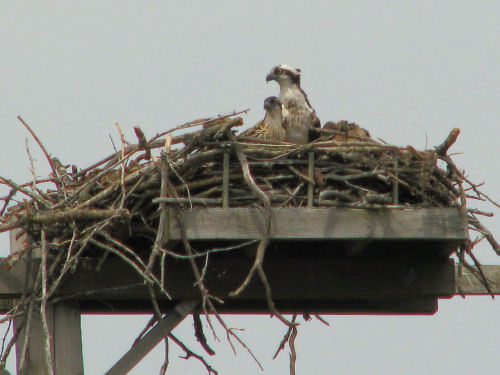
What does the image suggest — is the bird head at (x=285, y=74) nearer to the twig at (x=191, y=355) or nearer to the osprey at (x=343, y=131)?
the osprey at (x=343, y=131)

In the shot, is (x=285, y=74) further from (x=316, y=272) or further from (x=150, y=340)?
(x=150, y=340)

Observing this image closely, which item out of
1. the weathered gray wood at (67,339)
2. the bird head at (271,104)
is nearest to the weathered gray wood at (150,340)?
the weathered gray wood at (67,339)

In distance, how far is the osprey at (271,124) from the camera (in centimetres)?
712

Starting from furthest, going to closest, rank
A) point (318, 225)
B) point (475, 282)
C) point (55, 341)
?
1. point (475, 282)
2. point (55, 341)
3. point (318, 225)

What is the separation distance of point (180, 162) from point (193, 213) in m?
0.61

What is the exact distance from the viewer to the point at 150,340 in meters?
4.97

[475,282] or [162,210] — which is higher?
[162,210]

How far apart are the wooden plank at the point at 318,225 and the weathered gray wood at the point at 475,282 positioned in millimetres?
911

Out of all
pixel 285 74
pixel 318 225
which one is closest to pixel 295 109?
pixel 285 74

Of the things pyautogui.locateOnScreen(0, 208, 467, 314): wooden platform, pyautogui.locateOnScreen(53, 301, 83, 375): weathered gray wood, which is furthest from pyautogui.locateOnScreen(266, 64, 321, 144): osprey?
pyautogui.locateOnScreen(53, 301, 83, 375): weathered gray wood

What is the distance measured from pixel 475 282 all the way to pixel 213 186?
152cm

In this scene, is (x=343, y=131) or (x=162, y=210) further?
(x=343, y=131)

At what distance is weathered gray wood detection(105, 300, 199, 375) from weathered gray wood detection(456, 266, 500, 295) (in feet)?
4.71

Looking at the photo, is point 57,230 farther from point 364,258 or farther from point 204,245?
point 364,258
